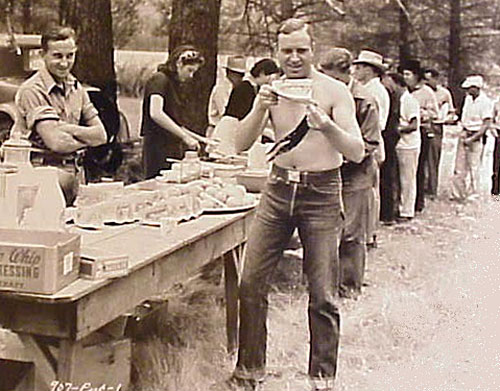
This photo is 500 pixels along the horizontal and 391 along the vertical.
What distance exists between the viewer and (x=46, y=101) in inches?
102

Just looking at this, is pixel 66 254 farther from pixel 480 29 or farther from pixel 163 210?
pixel 480 29

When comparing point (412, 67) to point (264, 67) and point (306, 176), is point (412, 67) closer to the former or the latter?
point (264, 67)

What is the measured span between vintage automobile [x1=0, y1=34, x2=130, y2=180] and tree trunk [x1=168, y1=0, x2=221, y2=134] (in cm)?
29

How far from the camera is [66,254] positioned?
5.89ft

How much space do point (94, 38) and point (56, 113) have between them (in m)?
0.87

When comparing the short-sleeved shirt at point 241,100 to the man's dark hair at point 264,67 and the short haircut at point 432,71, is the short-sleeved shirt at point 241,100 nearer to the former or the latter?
the man's dark hair at point 264,67

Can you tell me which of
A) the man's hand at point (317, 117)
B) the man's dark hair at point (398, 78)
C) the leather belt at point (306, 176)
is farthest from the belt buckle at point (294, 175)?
the man's dark hair at point (398, 78)

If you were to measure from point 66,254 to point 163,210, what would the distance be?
66 cm

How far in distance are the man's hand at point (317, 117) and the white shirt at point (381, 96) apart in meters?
1.30

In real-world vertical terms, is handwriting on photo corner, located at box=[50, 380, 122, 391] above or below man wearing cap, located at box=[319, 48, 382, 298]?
below

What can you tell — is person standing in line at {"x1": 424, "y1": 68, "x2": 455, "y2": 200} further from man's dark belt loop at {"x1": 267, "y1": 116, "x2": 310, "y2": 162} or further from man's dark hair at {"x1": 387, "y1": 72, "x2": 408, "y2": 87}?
man's dark belt loop at {"x1": 267, "y1": 116, "x2": 310, "y2": 162}

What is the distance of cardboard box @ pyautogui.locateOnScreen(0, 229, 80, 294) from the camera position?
1744mm

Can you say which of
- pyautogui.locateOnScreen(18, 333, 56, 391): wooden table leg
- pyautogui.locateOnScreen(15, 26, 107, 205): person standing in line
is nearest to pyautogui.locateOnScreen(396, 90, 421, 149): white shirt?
pyautogui.locateOnScreen(15, 26, 107, 205): person standing in line

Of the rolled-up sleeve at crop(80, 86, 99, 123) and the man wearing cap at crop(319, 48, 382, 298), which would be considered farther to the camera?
the man wearing cap at crop(319, 48, 382, 298)
